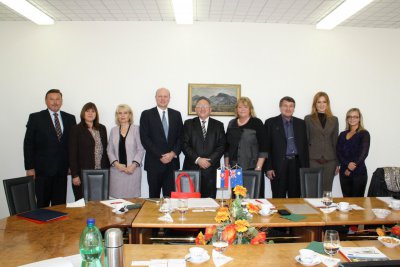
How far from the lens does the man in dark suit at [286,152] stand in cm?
424

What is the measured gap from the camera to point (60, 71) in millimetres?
4754

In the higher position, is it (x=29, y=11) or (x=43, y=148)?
(x=29, y=11)

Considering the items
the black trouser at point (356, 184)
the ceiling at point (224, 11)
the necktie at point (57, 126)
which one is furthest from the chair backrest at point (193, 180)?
the black trouser at point (356, 184)

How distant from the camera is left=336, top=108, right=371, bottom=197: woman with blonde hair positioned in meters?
4.24

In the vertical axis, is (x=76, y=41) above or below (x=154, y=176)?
above

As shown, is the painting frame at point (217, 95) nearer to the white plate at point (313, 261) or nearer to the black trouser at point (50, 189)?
the black trouser at point (50, 189)

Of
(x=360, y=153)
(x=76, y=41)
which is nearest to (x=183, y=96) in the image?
(x=76, y=41)

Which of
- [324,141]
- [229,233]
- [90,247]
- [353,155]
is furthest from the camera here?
[324,141]

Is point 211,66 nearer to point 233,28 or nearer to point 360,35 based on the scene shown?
point 233,28

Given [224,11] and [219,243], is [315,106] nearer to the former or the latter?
[224,11]

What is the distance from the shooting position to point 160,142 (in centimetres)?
416

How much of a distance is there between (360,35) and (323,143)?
196 centimetres

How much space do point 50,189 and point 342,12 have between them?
14.7 feet

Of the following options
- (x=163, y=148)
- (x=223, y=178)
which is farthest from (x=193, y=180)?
(x=223, y=178)
